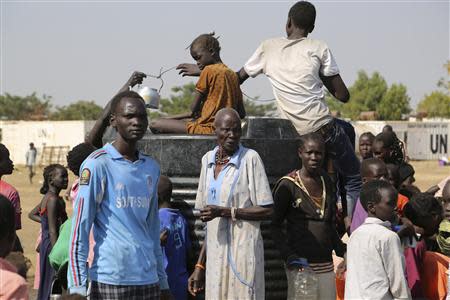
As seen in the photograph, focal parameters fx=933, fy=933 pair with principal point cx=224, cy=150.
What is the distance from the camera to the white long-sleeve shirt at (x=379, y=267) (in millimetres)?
4984

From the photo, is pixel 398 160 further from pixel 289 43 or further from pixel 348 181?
pixel 289 43

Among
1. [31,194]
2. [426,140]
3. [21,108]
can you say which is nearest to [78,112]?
[21,108]

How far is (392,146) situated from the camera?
738cm

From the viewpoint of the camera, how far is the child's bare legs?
21.5 feet

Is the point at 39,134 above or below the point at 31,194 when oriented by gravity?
above

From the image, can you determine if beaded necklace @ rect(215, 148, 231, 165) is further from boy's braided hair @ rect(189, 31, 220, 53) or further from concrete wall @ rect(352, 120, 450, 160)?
concrete wall @ rect(352, 120, 450, 160)

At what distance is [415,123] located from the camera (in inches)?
2137

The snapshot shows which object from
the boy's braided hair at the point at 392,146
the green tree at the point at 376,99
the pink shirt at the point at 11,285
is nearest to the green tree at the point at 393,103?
the green tree at the point at 376,99

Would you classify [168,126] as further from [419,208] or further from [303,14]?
[419,208]

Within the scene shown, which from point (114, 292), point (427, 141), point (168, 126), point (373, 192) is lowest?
point (427, 141)

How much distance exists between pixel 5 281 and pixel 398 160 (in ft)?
15.8

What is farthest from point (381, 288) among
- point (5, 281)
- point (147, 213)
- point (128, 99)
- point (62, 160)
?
point (62, 160)

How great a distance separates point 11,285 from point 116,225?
117 cm

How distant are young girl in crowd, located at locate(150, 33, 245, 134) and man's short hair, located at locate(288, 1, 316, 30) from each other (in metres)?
0.55
